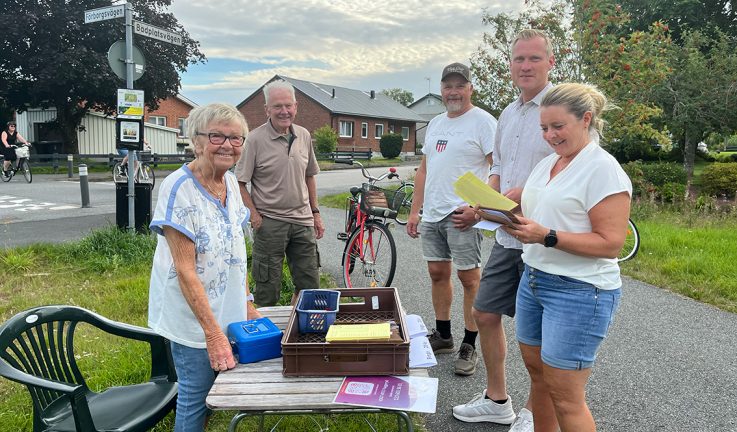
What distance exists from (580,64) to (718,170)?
586 centimetres

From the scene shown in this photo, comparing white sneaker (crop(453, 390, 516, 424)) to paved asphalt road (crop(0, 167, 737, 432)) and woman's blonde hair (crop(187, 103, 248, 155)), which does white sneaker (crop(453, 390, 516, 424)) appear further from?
woman's blonde hair (crop(187, 103, 248, 155))

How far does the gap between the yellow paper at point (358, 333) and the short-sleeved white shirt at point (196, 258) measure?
0.55 m

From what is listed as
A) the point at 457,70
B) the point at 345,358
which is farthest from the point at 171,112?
the point at 345,358

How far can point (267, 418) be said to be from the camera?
318cm

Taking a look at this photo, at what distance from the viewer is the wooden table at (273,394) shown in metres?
1.85

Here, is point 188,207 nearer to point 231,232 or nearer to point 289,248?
point 231,232

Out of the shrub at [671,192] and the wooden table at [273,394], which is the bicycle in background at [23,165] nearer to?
the wooden table at [273,394]

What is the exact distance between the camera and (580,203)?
2.07m

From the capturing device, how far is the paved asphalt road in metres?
3.24

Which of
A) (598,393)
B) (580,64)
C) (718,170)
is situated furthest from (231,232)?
(718,170)

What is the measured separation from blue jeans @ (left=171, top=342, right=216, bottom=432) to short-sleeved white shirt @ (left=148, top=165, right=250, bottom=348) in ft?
0.18

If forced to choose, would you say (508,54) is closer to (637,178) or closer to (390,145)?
(637,178)

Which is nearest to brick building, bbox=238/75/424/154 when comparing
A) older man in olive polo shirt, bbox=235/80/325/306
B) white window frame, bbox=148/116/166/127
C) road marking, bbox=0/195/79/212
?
white window frame, bbox=148/116/166/127

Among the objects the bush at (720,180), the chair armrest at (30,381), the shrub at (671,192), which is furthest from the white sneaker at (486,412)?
the bush at (720,180)
